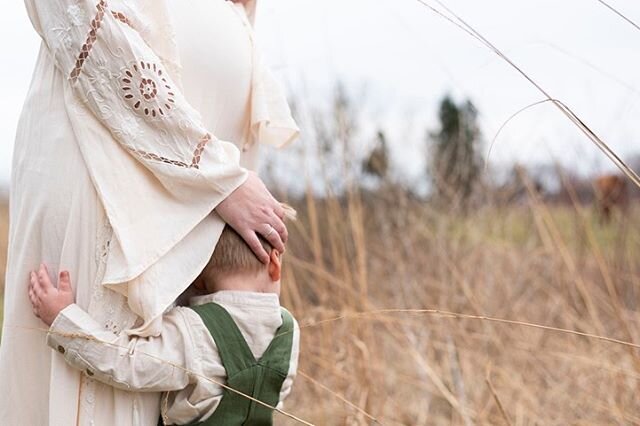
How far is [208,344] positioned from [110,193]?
32 centimetres

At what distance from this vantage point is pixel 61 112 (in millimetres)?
1821

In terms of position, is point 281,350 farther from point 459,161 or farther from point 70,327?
point 459,161

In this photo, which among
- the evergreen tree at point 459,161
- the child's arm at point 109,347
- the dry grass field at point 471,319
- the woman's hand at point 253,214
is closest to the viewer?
the child's arm at point 109,347

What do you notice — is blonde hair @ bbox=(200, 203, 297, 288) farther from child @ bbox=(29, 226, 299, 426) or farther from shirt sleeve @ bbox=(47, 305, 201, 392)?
shirt sleeve @ bbox=(47, 305, 201, 392)

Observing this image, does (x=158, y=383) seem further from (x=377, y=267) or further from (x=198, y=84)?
(x=377, y=267)

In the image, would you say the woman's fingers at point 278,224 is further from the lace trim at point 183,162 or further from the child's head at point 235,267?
the lace trim at point 183,162

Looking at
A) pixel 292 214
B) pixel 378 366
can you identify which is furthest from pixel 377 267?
pixel 292 214

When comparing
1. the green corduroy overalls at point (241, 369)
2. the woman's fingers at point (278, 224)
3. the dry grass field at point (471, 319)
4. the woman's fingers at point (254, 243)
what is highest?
the woman's fingers at point (278, 224)

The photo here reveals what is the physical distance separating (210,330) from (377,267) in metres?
3.58

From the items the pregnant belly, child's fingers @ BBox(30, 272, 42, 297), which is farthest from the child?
the pregnant belly

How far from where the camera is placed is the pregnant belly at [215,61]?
1914 mm

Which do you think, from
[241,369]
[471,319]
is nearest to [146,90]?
[241,369]

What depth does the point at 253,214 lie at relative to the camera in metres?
1.85

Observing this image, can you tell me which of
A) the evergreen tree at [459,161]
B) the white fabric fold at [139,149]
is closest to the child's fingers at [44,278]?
the white fabric fold at [139,149]
